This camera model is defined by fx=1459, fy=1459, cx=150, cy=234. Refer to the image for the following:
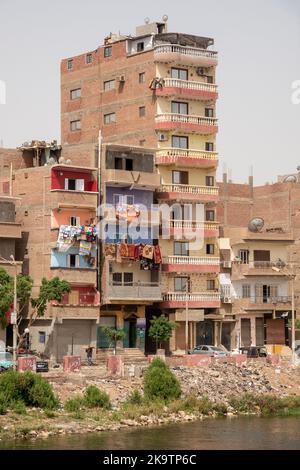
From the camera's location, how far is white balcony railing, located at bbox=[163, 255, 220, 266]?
3541 inches

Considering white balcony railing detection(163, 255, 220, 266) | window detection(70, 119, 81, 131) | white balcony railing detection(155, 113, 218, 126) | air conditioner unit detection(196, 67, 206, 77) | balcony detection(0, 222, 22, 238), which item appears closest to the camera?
balcony detection(0, 222, 22, 238)

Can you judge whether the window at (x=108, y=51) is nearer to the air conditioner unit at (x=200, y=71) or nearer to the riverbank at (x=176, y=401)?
the air conditioner unit at (x=200, y=71)

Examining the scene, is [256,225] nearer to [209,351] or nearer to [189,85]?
[189,85]

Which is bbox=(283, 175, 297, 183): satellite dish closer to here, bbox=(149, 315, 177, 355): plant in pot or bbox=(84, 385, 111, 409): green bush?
bbox=(149, 315, 177, 355): plant in pot

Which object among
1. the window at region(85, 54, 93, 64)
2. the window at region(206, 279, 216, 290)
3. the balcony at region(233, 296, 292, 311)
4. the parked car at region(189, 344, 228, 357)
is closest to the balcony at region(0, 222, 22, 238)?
the parked car at region(189, 344, 228, 357)

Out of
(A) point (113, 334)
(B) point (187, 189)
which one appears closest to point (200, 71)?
(B) point (187, 189)

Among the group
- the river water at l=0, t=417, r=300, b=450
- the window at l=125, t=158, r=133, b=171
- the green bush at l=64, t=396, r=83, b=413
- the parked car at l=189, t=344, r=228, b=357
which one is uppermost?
the window at l=125, t=158, r=133, b=171

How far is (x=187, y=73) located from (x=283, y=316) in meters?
17.9

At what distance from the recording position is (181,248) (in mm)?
91062

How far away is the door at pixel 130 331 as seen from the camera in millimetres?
89312

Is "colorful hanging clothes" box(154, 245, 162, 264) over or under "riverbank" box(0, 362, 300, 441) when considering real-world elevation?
over

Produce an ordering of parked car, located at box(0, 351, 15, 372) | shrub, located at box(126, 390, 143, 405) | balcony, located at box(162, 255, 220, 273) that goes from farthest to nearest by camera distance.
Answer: balcony, located at box(162, 255, 220, 273), parked car, located at box(0, 351, 15, 372), shrub, located at box(126, 390, 143, 405)
